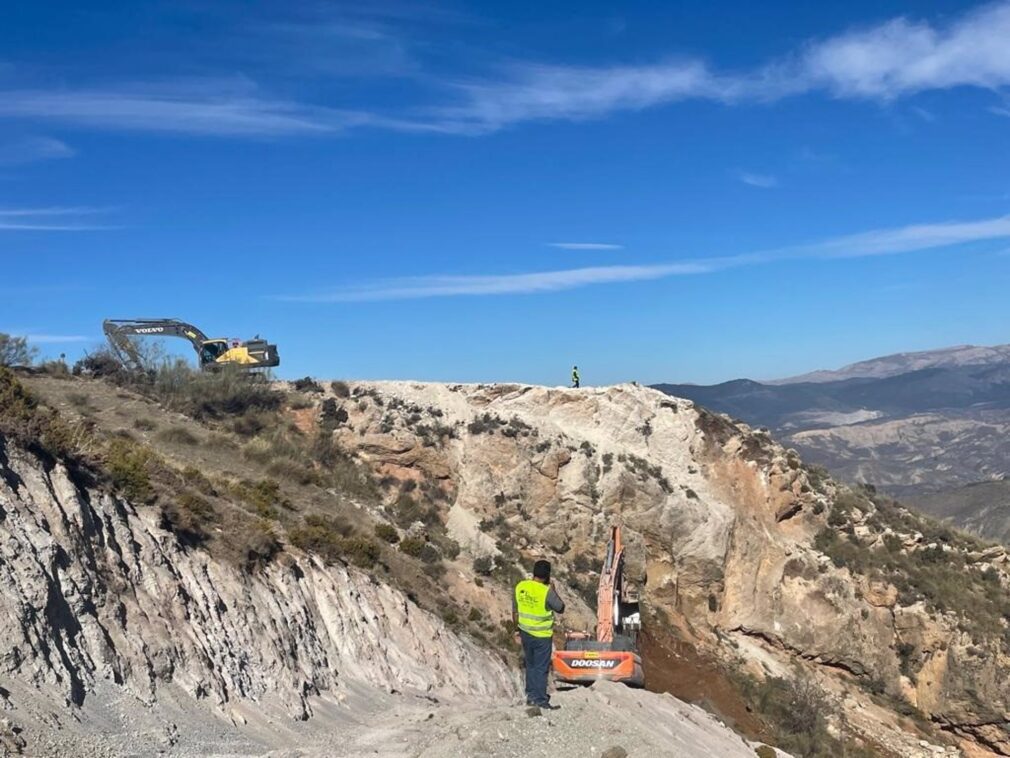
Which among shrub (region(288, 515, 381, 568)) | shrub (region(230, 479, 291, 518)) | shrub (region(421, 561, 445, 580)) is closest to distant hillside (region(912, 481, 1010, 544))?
shrub (region(421, 561, 445, 580))

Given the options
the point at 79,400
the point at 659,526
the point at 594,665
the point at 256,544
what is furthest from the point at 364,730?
the point at 659,526

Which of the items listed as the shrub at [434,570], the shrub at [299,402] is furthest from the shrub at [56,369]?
the shrub at [434,570]

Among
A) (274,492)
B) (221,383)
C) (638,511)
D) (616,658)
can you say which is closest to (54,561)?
(616,658)

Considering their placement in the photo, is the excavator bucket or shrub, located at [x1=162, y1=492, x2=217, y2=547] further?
shrub, located at [x1=162, y1=492, x2=217, y2=547]

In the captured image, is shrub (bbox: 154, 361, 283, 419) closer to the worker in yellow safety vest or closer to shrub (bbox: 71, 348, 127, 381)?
shrub (bbox: 71, 348, 127, 381)

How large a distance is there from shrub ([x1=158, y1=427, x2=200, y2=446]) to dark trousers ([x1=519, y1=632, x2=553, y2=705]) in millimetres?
15372

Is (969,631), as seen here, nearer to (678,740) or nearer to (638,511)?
(638,511)

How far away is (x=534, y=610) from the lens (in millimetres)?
11281

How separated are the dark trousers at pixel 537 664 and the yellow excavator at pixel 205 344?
76.2 ft

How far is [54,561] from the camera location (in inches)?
424

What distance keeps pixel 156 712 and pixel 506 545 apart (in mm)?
17907

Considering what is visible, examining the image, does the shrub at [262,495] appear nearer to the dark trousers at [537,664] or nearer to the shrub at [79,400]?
the shrub at [79,400]

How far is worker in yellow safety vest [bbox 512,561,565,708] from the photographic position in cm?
1125

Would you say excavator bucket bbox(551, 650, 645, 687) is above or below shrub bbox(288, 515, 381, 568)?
below
